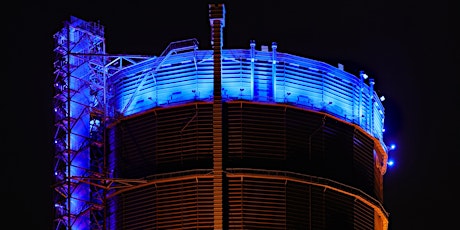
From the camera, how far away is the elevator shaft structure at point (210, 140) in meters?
70.4

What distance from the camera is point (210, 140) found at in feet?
233

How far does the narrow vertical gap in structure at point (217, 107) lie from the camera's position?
6938 centimetres

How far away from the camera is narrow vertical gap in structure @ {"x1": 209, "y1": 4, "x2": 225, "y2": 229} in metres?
69.4

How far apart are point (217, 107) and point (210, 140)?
1.88 metres

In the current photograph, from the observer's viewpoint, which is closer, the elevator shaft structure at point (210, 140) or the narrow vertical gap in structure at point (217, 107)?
the narrow vertical gap in structure at point (217, 107)

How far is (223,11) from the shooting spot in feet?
237

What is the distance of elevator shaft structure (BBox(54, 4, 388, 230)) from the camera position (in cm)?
7044

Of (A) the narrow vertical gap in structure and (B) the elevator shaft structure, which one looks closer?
(A) the narrow vertical gap in structure

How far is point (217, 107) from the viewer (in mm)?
70938

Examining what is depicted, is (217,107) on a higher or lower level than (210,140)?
higher

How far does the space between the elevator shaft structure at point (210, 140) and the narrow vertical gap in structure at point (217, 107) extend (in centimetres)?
6

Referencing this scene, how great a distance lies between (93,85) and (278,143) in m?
12.4

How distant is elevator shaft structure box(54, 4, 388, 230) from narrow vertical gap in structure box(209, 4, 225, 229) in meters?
0.06

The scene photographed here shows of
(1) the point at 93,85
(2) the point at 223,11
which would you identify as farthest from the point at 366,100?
(1) the point at 93,85
